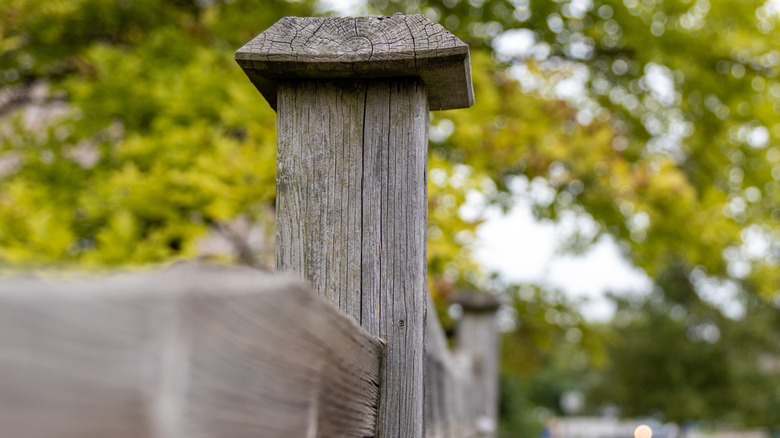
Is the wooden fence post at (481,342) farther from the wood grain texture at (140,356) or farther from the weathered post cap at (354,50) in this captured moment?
the wood grain texture at (140,356)

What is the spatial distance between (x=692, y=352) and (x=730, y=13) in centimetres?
2075

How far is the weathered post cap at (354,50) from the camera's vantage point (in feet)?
3.07

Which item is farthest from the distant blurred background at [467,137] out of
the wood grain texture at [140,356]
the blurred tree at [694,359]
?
the blurred tree at [694,359]

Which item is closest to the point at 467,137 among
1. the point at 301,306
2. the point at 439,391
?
the point at 439,391

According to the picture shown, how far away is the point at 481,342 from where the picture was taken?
4336 mm

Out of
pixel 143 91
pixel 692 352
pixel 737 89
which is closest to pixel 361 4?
pixel 143 91

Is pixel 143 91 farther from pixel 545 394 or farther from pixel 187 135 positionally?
pixel 545 394

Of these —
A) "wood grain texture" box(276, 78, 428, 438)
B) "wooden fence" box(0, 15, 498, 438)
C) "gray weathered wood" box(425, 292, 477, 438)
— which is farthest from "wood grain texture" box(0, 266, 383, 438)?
"gray weathered wood" box(425, 292, 477, 438)

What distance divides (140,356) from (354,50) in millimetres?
714

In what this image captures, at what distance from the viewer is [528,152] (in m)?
3.62

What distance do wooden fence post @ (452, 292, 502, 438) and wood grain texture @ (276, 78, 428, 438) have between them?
3219mm

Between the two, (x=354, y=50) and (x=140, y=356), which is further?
(x=354, y=50)

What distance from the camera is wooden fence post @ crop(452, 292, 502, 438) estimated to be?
420 cm

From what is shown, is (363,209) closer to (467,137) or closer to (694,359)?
(467,137)
